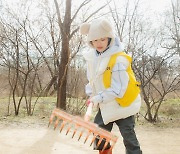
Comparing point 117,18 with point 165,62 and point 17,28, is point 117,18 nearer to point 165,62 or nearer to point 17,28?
point 165,62

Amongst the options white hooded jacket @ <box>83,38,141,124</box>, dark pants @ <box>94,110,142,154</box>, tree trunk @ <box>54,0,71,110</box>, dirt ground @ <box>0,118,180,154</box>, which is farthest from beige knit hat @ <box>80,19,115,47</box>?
tree trunk @ <box>54,0,71,110</box>

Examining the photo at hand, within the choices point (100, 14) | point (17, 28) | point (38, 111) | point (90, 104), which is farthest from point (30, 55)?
point (90, 104)

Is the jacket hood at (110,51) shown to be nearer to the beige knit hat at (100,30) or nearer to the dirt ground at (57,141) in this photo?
the beige knit hat at (100,30)

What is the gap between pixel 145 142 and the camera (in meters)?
3.78

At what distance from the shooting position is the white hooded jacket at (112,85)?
84.7 inches

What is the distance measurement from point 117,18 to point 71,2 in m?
1.01

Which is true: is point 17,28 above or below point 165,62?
above

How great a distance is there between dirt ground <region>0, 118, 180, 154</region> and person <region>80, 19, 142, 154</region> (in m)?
1.14

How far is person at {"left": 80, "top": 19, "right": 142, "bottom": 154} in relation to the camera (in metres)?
2.16

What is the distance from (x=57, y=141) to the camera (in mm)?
3713

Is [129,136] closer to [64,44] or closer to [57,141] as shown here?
[57,141]

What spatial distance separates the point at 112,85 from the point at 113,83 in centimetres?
2

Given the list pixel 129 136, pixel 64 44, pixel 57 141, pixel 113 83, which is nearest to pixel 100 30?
pixel 113 83

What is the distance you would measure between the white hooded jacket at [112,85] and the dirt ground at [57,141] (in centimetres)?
117
